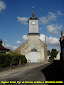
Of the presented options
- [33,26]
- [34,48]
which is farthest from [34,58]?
[33,26]

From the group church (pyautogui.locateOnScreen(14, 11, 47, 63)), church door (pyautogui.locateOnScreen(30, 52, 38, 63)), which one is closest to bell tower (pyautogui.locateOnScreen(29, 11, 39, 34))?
church (pyautogui.locateOnScreen(14, 11, 47, 63))

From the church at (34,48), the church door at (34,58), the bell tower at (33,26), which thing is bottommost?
the church door at (34,58)

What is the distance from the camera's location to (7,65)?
20.2 m

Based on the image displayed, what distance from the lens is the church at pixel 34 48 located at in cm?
4384

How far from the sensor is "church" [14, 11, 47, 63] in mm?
43838

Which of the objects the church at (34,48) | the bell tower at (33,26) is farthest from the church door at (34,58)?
the bell tower at (33,26)

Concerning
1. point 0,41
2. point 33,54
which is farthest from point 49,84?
point 33,54

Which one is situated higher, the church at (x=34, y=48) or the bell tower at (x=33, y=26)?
the bell tower at (x=33, y=26)

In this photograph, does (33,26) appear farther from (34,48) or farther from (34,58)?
(34,58)

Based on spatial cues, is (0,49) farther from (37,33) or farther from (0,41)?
(37,33)

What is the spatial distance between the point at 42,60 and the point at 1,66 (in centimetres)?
2720

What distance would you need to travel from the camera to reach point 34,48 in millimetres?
44281

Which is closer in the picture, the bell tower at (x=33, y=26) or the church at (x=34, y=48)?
the church at (x=34, y=48)

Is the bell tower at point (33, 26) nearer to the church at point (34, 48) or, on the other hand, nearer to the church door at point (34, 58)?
the church at point (34, 48)
